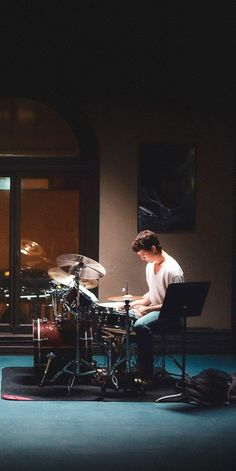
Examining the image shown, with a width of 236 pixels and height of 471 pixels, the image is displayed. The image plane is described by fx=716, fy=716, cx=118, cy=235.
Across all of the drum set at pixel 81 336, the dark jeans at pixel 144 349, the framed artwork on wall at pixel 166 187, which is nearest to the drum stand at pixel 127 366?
the drum set at pixel 81 336

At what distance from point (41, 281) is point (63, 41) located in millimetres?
3015

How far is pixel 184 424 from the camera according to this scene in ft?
18.7

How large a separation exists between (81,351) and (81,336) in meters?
0.16

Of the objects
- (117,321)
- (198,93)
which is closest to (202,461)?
(117,321)

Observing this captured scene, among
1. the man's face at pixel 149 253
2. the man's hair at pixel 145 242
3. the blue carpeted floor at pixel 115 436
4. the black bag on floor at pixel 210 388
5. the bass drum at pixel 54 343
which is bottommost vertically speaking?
the blue carpeted floor at pixel 115 436

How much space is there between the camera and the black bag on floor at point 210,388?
6.48m

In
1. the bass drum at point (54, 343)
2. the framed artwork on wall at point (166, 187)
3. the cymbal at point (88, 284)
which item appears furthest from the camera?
the framed artwork on wall at point (166, 187)

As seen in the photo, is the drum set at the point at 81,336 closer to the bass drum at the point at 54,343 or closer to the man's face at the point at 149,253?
the bass drum at the point at 54,343

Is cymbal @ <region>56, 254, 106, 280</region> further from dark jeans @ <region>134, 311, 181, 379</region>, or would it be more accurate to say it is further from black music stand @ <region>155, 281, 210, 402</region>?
black music stand @ <region>155, 281, 210, 402</region>

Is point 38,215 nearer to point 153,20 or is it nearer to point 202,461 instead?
point 153,20

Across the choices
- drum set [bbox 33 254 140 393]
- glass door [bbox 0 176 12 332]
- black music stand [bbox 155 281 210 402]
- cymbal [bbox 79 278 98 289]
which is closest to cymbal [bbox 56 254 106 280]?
drum set [bbox 33 254 140 393]

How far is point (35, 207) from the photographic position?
360 inches

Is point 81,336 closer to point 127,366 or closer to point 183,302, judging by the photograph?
point 127,366

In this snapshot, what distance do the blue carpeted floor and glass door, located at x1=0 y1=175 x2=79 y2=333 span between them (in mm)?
2841
